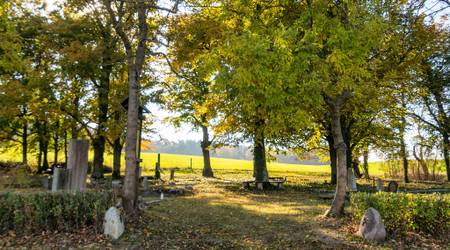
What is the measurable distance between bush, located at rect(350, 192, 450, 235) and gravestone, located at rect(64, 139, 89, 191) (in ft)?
29.0

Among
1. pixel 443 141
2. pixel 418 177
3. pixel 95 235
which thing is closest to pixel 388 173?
pixel 418 177

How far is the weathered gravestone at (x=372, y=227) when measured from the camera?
7523mm

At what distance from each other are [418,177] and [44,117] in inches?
1198

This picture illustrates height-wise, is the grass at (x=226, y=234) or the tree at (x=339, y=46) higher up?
the tree at (x=339, y=46)

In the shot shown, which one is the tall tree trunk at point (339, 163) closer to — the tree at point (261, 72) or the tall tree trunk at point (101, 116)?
the tree at point (261, 72)

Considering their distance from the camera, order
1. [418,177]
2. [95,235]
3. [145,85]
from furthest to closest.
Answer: [418,177] → [145,85] → [95,235]

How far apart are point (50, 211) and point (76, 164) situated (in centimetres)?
401

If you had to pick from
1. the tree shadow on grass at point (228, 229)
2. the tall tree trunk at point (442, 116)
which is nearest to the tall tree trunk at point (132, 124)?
the tree shadow on grass at point (228, 229)

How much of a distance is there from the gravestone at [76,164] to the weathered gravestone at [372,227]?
850 cm

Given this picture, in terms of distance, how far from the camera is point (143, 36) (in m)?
9.27

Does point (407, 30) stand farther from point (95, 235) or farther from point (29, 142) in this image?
point (29, 142)

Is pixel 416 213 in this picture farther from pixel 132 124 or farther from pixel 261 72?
pixel 132 124

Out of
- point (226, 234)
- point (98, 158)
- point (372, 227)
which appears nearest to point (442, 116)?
Result: point (372, 227)

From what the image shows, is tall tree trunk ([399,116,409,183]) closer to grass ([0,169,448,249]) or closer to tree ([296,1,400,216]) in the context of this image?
grass ([0,169,448,249])
